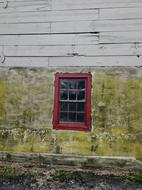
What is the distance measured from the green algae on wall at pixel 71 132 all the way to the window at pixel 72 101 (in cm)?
19

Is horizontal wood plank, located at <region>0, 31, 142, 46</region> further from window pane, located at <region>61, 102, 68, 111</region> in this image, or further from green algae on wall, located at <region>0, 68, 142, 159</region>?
window pane, located at <region>61, 102, 68, 111</region>

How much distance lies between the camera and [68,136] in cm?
1105

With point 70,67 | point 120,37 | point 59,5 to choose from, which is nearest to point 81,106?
point 70,67

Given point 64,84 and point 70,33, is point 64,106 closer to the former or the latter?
point 64,84

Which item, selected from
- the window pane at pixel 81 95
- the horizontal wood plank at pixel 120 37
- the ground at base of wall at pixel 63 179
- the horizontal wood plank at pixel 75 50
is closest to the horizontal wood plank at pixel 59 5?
the horizontal wood plank at pixel 120 37

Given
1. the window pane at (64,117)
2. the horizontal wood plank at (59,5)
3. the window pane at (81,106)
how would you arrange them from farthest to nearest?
the window pane at (64,117), the window pane at (81,106), the horizontal wood plank at (59,5)

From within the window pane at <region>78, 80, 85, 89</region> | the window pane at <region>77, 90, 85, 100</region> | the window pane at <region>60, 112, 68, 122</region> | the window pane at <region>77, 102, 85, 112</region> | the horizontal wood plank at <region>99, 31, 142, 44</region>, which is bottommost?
the window pane at <region>60, 112, 68, 122</region>

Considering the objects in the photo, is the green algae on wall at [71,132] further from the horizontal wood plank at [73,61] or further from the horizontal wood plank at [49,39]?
the horizontal wood plank at [49,39]

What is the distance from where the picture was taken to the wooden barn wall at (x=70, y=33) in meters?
11.0

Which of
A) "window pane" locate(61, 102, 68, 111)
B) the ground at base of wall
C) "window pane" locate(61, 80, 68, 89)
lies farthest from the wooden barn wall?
the ground at base of wall

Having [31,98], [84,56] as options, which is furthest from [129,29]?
[31,98]

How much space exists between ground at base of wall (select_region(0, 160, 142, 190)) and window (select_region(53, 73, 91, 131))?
1.54 metres

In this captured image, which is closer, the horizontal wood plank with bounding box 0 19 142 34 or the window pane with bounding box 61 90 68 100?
the horizontal wood plank with bounding box 0 19 142 34

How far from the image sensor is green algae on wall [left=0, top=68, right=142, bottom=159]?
1069cm
